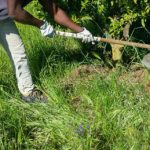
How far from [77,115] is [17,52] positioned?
103 centimetres

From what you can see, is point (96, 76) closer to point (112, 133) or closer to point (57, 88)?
point (57, 88)

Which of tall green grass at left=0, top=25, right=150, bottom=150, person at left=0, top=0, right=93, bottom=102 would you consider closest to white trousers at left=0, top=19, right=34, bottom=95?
person at left=0, top=0, right=93, bottom=102

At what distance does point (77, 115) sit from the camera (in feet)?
13.3

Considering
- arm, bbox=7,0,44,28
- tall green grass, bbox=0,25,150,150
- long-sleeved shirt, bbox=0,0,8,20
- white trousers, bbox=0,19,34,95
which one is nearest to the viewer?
tall green grass, bbox=0,25,150,150

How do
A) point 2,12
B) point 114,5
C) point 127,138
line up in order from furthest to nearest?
point 114,5 < point 2,12 < point 127,138

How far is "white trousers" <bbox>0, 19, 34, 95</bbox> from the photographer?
4.60 m

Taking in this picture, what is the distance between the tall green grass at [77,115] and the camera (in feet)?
12.4

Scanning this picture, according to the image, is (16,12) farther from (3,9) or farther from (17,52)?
(17,52)

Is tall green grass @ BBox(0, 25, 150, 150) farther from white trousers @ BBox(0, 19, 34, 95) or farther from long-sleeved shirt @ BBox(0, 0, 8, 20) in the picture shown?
long-sleeved shirt @ BBox(0, 0, 8, 20)

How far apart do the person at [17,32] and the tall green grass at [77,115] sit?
111 millimetres

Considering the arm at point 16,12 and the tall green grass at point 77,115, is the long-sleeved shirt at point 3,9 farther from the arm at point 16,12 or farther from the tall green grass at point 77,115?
the tall green grass at point 77,115

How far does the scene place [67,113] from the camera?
4082 mm

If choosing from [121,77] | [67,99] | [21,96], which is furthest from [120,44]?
[21,96]

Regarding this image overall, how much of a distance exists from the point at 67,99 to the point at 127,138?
1011 mm
